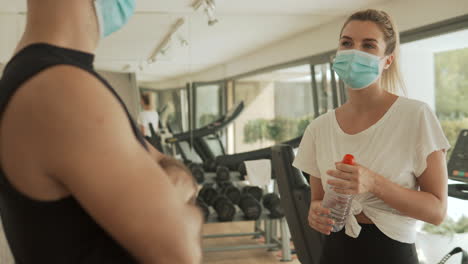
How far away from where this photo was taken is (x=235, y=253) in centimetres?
434

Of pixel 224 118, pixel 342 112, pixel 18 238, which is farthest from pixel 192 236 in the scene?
Result: pixel 224 118

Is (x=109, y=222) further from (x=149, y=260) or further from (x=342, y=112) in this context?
(x=342, y=112)

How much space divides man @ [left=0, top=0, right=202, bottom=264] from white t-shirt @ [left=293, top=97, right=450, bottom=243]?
2.94 feet

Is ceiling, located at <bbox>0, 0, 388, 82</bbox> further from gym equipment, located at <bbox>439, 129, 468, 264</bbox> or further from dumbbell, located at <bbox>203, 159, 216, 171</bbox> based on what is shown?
gym equipment, located at <bbox>439, 129, 468, 264</bbox>

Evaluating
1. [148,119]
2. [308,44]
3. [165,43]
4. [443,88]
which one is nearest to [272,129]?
[308,44]

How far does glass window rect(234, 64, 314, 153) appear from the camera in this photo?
4250mm

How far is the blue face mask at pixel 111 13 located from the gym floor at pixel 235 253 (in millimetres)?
3488

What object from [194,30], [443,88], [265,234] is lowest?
[265,234]

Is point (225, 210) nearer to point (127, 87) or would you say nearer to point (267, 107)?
point (267, 107)

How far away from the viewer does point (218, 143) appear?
4352mm

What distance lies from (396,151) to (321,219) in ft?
1.02

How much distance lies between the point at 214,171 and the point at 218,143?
0.26 metres

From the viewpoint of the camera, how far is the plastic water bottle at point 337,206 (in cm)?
138

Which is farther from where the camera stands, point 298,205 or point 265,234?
point 265,234
